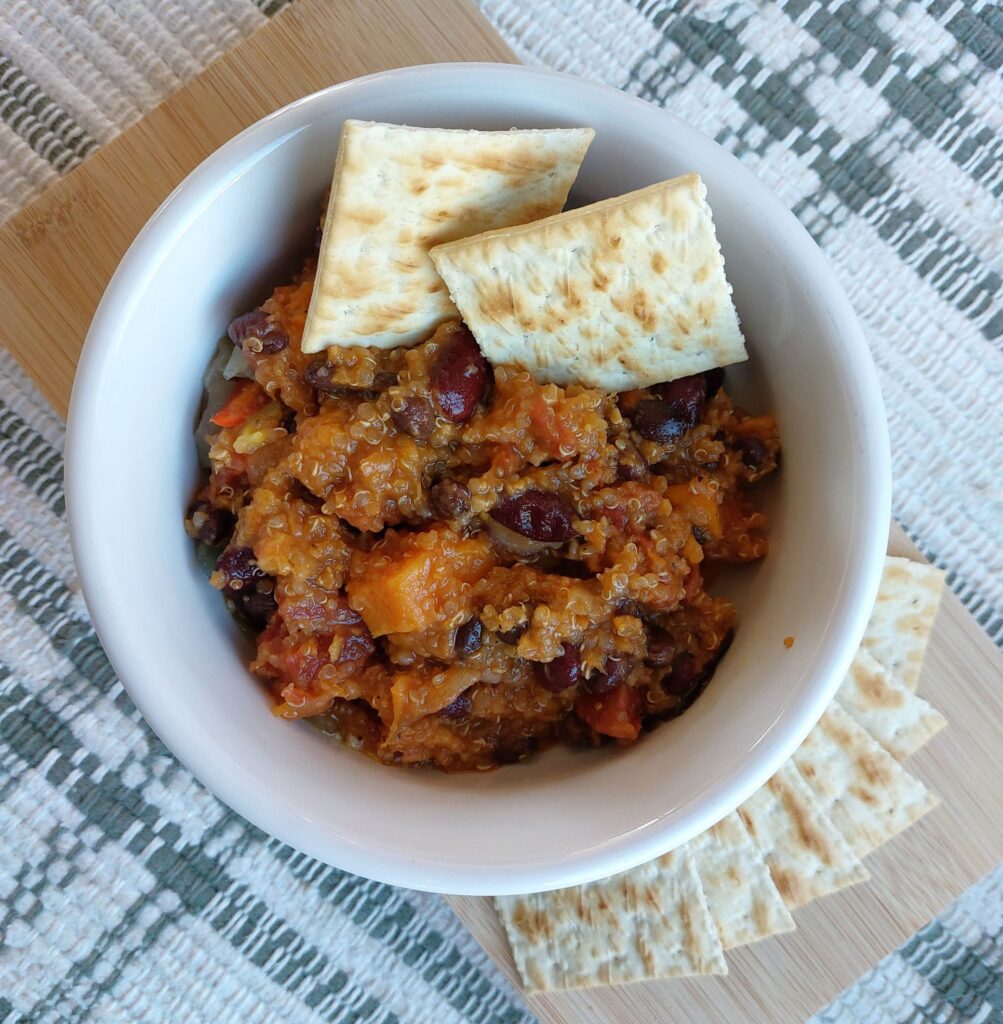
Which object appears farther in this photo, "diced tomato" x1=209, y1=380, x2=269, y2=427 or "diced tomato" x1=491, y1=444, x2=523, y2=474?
"diced tomato" x1=209, y1=380, x2=269, y2=427

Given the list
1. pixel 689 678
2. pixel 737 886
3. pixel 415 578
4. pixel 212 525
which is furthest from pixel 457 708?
pixel 737 886

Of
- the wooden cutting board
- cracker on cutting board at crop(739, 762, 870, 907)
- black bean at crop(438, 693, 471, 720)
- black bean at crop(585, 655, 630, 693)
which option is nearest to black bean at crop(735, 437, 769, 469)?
black bean at crop(585, 655, 630, 693)

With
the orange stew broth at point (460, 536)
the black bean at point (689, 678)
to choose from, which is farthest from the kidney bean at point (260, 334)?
the black bean at point (689, 678)

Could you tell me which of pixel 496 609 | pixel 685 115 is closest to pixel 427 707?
pixel 496 609

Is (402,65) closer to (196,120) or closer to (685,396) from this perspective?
(196,120)

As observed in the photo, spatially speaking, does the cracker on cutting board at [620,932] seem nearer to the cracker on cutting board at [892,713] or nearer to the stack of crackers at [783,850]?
the stack of crackers at [783,850]

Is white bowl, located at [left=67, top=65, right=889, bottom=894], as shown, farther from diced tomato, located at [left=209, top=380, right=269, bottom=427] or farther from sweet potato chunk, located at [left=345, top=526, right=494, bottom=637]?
sweet potato chunk, located at [left=345, top=526, right=494, bottom=637]
